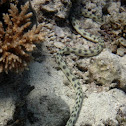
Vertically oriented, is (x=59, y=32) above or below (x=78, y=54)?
above

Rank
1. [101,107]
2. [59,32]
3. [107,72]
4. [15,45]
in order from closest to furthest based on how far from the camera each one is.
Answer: [15,45] < [101,107] < [107,72] < [59,32]

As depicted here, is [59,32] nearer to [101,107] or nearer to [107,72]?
[107,72]

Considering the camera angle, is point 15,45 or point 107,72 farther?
point 107,72

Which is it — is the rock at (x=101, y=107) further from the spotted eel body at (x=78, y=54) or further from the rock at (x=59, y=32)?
the rock at (x=59, y=32)

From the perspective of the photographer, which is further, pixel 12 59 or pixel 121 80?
pixel 121 80

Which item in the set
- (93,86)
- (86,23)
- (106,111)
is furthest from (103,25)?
(106,111)

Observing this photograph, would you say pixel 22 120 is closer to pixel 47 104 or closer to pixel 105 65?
pixel 47 104

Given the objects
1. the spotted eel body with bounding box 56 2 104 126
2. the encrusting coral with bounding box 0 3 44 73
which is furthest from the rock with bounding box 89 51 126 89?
the encrusting coral with bounding box 0 3 44 73

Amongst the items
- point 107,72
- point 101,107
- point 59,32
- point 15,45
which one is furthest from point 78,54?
point 15,45

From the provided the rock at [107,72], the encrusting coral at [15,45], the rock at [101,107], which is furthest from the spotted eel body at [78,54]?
the encrusting coral at [15,45]
